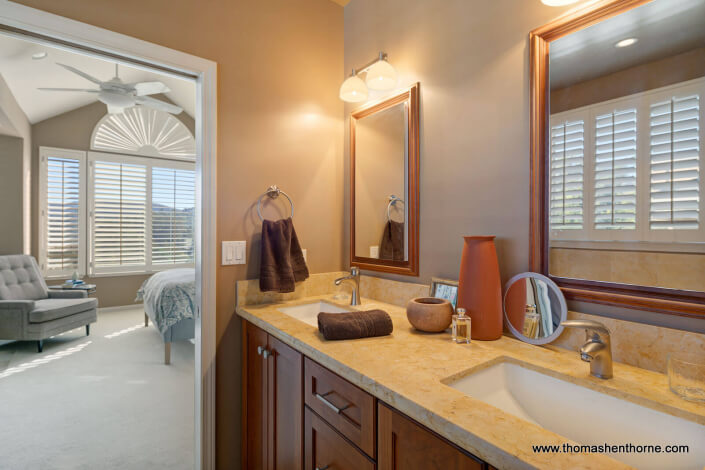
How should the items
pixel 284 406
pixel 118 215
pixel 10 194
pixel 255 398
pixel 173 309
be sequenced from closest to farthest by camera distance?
pixel 284 406, pixel 255 398, pixel 173 309, pixel 10 194, pixel 118 215

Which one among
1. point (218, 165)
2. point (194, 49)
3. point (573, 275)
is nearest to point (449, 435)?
point (573, 275)

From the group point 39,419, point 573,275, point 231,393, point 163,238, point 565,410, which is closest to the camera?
point 565,410

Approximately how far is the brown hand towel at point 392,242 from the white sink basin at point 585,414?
0.76 m

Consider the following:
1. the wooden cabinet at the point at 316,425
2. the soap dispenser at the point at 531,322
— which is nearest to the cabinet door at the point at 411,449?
the wooden cabinet at the point at 316,425

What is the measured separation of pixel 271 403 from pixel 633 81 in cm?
161

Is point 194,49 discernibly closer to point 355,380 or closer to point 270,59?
point 270,59

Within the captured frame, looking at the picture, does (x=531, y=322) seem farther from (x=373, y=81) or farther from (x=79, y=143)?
(x=79, y=143)

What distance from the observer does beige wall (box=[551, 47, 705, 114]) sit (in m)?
0.85

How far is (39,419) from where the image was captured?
7.59ft

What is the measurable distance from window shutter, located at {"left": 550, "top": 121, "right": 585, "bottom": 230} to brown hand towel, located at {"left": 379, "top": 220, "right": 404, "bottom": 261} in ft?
2.29

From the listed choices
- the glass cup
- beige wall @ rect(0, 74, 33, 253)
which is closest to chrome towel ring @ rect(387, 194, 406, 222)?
the glass cup

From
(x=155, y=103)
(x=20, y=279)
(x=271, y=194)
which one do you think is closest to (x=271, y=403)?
(x=271, y=194)

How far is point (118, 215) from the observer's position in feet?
16.6

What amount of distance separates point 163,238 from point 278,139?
4.53 meters
